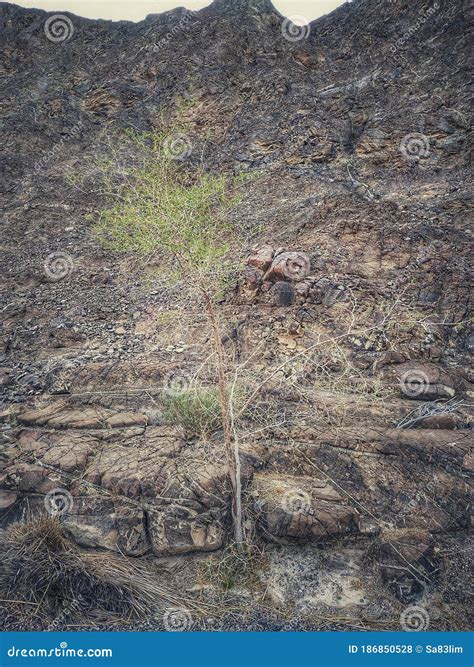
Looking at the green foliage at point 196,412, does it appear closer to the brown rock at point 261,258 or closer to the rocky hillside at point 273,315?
the rocky hillside at point 273,315

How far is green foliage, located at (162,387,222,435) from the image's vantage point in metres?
5.11

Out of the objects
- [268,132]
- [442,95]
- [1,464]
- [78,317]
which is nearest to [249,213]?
[268,132]

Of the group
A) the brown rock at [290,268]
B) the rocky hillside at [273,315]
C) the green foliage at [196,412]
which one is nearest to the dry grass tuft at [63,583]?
the rocky hillside at [273,315]

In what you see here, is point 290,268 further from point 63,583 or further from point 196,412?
point 63,583

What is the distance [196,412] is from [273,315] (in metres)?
2.76

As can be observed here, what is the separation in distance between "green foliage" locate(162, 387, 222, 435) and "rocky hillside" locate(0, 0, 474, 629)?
0.55 ft

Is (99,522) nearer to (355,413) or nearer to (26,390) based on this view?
(26,390)

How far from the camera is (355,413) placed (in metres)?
5.46

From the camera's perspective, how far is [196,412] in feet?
17.0

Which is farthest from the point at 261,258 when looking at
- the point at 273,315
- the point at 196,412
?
the point at 196,412

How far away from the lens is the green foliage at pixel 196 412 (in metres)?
5.11

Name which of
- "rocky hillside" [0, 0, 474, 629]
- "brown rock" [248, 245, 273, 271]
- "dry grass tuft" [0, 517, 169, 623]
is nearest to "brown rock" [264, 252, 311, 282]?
"rocky hillside" [0, 0, 474, 629]

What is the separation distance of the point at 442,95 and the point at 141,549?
12255 millimetres

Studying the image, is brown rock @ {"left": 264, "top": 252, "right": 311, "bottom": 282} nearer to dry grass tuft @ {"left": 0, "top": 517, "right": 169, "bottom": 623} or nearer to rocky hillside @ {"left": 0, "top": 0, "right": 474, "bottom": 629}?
rocky hillside @ {"left": 0, "top": 0, "right": 474, "bottom": 629}
